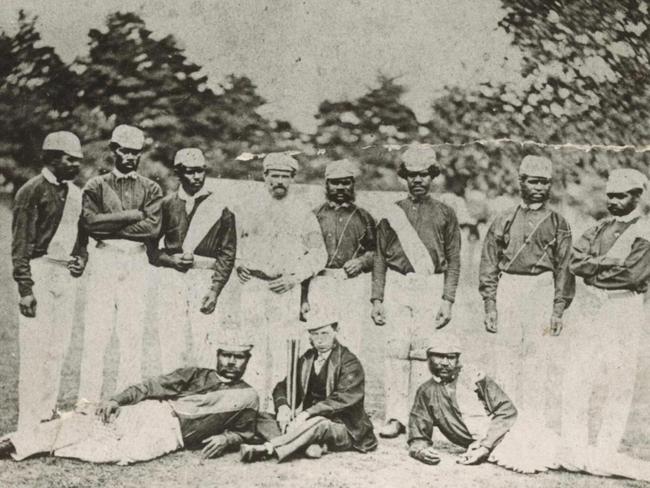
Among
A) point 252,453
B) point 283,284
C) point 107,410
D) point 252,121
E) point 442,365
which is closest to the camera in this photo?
point 252,453

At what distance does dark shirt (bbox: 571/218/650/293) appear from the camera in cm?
721

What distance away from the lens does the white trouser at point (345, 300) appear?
7.14m

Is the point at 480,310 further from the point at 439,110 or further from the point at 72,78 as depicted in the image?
the point at 72,78

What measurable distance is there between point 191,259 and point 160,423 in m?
1.08

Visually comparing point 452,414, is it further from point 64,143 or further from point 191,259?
point 64,143

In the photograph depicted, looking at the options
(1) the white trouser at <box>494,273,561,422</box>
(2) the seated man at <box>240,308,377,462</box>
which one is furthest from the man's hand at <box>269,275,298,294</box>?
(1) the white trouser at <box>494,273,561,422</box>

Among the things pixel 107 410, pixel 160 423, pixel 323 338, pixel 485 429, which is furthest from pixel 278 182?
pixel 485 429

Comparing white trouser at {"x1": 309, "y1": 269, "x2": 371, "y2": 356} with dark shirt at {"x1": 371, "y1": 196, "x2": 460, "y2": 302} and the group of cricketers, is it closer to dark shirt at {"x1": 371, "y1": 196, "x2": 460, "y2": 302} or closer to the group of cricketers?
the group of cricketers

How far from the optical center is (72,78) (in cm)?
741

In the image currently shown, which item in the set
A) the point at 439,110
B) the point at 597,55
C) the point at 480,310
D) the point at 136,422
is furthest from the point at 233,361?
the point at 597,55

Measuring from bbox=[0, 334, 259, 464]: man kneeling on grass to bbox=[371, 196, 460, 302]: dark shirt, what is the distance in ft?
3.86

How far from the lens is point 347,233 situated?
721 cm

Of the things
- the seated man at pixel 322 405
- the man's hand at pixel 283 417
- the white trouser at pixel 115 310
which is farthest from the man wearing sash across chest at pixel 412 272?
the white trouser at pixel 115 310

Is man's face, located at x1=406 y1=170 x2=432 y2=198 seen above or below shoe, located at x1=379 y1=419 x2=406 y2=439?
above
